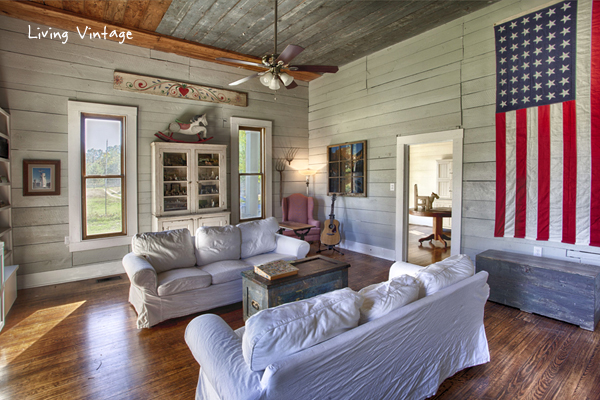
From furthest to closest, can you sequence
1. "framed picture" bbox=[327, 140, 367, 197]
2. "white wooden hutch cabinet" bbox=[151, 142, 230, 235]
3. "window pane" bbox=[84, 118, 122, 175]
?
"framed picture" bbox=[327, 140, 367, 197], "white wooden hutch cabinet" bbox=[151, 142, 230, 235], "window pane" bbox=[84, 118, 122, 175]

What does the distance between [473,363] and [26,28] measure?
609cm

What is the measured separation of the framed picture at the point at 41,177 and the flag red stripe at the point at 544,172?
6.03 m

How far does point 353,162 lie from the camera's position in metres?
5.89

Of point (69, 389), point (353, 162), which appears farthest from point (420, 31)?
point (69, 389)

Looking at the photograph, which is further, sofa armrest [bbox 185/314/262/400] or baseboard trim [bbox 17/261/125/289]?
baseboard trim [bbox 17/261/125/289]

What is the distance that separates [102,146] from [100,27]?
63.6 inches

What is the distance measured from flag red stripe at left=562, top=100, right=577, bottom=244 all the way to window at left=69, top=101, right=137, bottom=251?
5545mm

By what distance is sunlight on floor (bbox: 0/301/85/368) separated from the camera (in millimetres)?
2572

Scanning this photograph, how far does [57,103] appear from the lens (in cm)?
432

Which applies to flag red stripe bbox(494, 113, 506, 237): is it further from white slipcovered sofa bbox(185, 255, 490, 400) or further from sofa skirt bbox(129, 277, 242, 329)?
sofa skirt bbox(129, 277, 242, 329)

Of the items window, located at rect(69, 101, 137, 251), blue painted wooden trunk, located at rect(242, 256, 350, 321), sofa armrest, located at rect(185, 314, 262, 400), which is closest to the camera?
sofa armrest, located at rect(185, 314, 262, 400)

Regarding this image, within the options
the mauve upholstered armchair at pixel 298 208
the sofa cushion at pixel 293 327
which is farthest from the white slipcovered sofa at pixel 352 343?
the mauve upholstered armchair at pixel 298 208

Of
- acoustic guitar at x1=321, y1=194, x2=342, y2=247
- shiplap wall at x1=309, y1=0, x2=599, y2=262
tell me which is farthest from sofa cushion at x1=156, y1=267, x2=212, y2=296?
shiplap wall at x1=309, y1=0, x2=599, y2=262

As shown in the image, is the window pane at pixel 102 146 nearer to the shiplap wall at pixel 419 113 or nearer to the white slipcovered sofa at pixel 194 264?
the white slipcovered sofa at pixel 194 264
